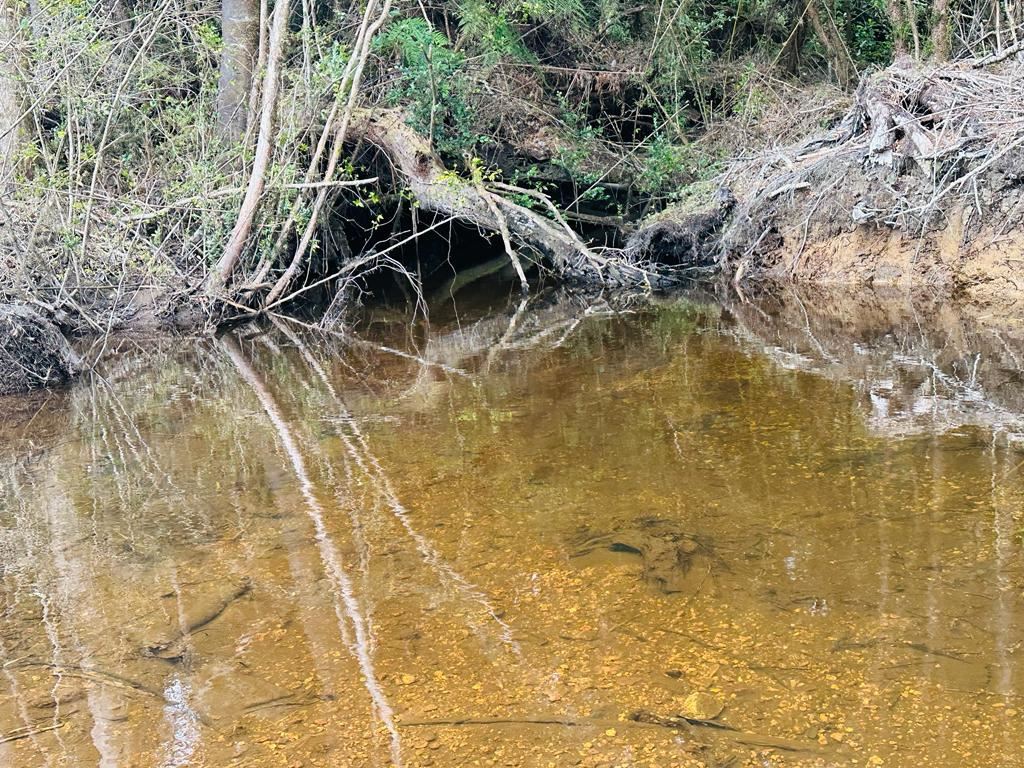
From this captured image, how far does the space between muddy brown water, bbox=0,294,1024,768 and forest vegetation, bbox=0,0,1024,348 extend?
11.4 feet

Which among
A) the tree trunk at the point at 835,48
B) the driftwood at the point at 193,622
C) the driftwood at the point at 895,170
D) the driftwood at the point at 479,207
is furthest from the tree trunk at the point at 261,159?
the driftwood at the point at 193,622

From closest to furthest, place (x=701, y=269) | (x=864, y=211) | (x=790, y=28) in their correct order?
1. (x=864, y=211)
2. (x=701, y=269)
3. (x=790, y=28)

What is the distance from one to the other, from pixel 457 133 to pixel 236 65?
2730 mm

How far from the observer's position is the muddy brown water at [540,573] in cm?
275

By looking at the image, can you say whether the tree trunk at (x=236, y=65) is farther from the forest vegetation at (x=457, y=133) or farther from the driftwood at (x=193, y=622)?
the driftwood at (x=193, y=622)

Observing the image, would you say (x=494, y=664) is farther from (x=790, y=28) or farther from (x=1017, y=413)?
(x=790, y=28)

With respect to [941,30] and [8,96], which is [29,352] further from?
[941,30]

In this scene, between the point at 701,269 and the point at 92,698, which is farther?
the point at 701,269

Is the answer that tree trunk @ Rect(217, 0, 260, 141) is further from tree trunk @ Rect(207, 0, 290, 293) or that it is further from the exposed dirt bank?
the exposed dirt bank

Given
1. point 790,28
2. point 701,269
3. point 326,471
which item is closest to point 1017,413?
point 326,471

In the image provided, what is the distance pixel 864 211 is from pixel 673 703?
26.9 ft

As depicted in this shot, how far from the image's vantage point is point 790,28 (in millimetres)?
13305

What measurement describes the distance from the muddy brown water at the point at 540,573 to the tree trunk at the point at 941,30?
5.87 meters

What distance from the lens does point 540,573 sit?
12.1 ft
